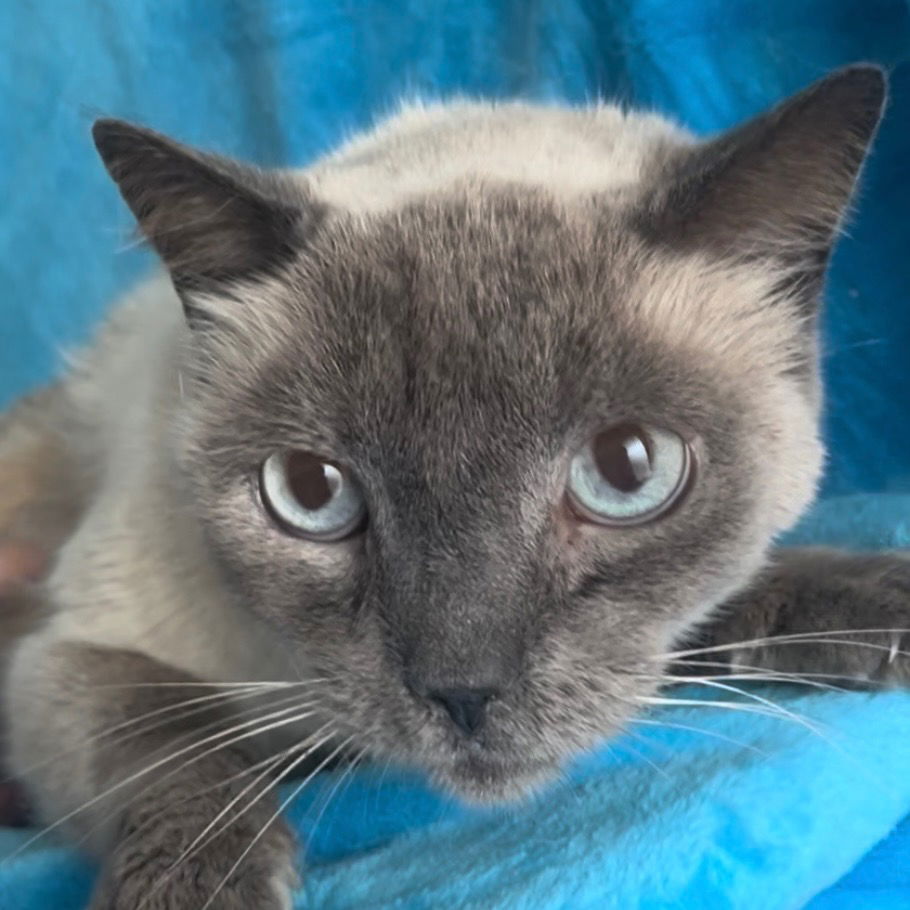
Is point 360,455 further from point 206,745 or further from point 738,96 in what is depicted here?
point 738,96

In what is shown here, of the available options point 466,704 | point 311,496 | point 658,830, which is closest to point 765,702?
point 658,830

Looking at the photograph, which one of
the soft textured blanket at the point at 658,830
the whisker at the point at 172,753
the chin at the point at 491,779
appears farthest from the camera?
the whisker at the point at 172,753

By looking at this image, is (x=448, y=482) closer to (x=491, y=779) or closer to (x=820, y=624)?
(x=491, y=779)

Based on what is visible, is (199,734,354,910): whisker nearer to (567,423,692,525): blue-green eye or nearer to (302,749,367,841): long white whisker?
(302,749,367,841): long white whisker

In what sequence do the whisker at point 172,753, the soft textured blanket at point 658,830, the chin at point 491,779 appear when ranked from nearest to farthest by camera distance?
the soft textured blanket at point 658,830, the chin at point 491,779, the whisker at point 172,753

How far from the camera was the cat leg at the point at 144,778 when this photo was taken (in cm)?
100

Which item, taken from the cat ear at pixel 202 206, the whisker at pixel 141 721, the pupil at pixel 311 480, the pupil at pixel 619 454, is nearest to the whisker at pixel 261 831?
the whisker at pixel 141 721

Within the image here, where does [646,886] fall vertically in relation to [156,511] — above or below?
below

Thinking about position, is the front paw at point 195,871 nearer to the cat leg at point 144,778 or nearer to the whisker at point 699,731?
the cat leg at point 144,778

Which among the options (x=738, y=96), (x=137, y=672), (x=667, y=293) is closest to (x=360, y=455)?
(x=667, y=293)

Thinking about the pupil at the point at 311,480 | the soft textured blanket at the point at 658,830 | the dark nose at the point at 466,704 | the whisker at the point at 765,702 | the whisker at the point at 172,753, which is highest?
the pupil at the point at 311,480

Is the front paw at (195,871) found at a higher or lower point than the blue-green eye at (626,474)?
lower

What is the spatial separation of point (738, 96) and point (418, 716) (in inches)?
48.6

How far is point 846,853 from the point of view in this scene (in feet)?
2.97
